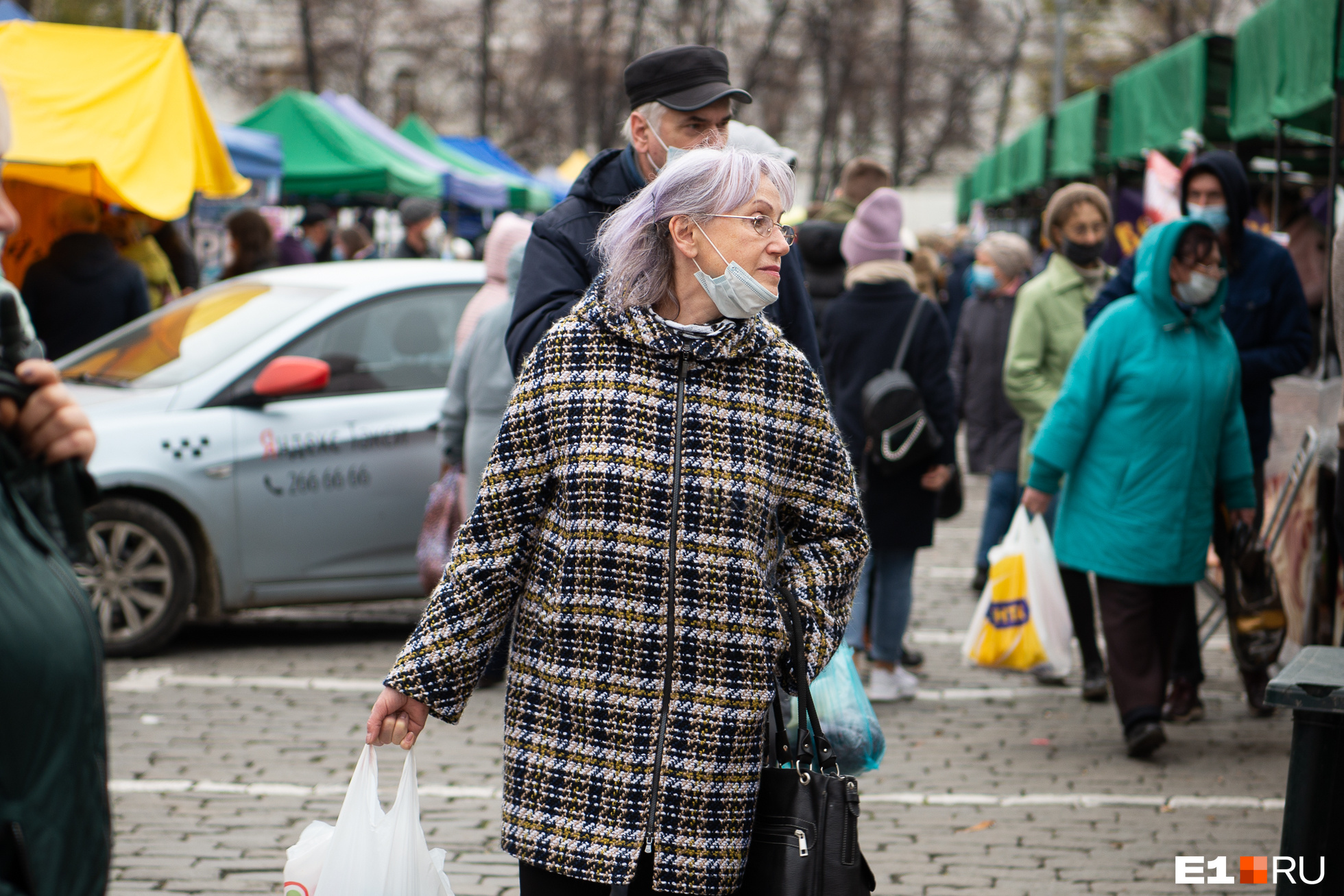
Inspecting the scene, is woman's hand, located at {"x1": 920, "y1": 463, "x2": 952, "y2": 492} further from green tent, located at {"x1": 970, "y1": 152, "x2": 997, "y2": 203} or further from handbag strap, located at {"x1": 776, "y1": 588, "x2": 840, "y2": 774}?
green tent, located at {"x1": 970, "y1": 152, "x2": 997, "y2": 203}

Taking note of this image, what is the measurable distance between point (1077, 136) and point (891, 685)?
9.41m

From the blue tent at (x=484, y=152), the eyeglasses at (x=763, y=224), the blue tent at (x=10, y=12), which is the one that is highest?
the blue tent at (x=10, y=12)

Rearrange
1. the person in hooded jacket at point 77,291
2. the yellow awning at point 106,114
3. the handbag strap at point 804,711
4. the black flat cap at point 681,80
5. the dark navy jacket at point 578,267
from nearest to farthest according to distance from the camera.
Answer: the handbag strap at point 804,711 → the dark navy jacket at point 578,267 → the black flat cap at point 681,80 → the person in hooded jacket at point 77,291 → the yellow awning at point 106,114

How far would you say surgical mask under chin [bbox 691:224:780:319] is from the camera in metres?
2.81

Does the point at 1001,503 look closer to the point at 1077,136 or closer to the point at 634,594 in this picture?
the point at 634,594

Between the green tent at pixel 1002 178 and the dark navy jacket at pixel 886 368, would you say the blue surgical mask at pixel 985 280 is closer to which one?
the dark navy jacket at pixel 886 368

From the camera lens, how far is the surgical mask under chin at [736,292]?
2.81 metres

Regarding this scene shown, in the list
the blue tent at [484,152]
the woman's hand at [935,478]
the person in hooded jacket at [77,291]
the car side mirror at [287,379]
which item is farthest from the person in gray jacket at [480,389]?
the blue tent at [484,152]

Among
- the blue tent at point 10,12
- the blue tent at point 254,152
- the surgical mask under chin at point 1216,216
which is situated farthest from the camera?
the blue tent at point 254,152

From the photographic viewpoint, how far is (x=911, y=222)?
5003cm

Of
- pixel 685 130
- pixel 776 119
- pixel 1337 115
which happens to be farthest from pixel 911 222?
pixel 685 130

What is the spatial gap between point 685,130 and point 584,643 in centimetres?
153

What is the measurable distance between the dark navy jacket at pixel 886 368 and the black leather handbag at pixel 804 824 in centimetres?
411

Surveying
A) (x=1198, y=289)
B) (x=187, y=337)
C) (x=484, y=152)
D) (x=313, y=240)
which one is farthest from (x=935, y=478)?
(x=484, y=152)
